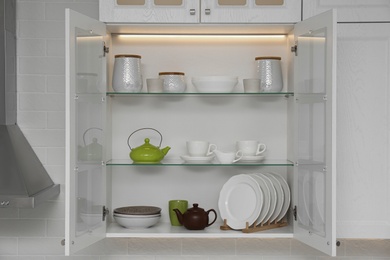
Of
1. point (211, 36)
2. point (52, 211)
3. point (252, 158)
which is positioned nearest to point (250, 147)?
point (252, 158)

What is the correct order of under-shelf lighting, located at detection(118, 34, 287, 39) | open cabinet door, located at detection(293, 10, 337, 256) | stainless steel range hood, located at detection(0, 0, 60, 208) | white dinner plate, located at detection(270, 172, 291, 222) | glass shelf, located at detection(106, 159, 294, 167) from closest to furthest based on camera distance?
1. open cabinet door, located at detection(293, 10, 337, 256)
2. stainless steel range hood, located at detection(0, 0, 60, 208)
3. glass shelf, located at detection(106, 159, 294, 167)
4. white dinner plate, located at detection(270, 172, 291, 222)
5. under-shelf lighting, located at detection(118, 34, 287, 39)

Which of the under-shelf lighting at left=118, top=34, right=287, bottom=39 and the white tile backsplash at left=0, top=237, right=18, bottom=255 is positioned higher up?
the under-shelf lighting at left=118, top=34, right=287, bottom=39

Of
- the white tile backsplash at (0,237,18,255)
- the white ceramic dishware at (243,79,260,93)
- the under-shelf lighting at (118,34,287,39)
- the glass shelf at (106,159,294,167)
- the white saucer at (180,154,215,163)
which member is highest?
the under-shelf lighting at (118,34,287,39)

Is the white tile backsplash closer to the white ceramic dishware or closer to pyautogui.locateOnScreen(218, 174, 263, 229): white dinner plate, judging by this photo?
pyautogui.locateOnScreen(218, 174, 263, 229): white dinner plate

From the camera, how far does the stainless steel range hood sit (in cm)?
280

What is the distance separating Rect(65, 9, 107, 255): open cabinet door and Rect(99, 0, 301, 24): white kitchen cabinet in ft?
0.40

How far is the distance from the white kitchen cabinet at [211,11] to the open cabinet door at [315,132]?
0.36ft

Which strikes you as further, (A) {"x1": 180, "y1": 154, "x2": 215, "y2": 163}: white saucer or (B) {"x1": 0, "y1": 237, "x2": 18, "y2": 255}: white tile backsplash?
(B) {"x1": 0, "y1": 237, "x2": 18, "y2": 255}: white tile backsplash

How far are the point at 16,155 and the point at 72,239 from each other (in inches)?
23.1

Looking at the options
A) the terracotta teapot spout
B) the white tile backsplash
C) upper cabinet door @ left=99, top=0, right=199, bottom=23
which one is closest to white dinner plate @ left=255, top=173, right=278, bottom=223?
the terracotta teapot spout

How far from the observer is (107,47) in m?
2.98

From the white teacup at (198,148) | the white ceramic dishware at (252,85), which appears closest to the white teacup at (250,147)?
the white teacup at (198,148)

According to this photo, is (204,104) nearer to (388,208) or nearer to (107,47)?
(107,47)

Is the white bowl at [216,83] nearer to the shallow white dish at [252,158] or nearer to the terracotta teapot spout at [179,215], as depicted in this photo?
the shallow white dish at [252,158]
